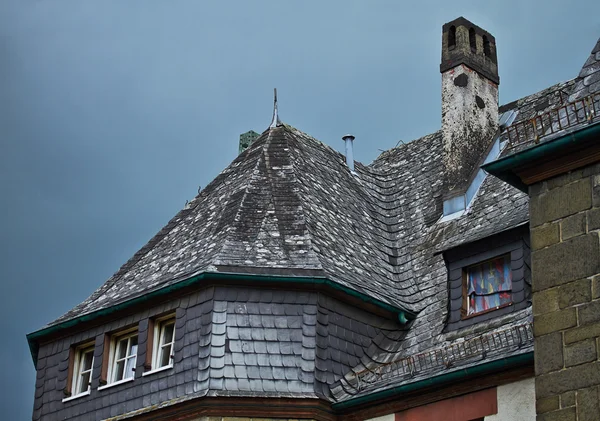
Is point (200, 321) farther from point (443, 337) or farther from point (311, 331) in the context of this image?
point (443, 337)

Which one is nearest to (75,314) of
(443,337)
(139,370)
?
(139,370)

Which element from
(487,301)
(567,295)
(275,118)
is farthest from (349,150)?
(567,295)

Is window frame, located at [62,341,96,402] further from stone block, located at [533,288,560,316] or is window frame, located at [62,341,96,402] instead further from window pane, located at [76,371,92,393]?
stone block, located at [533,288,560,316]

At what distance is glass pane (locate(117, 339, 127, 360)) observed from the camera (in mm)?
19438

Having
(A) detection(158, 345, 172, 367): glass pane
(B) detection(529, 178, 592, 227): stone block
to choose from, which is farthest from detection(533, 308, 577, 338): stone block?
(A) detection(158, 345, 172, 367): glass pane

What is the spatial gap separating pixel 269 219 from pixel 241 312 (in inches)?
86.8

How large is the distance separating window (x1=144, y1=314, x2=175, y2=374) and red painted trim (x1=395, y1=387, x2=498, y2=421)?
3.96 m

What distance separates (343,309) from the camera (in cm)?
1869

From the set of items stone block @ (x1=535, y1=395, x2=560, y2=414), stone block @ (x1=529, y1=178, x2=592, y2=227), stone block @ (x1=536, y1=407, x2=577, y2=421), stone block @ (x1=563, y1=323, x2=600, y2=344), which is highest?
stone block @ (x1=529, y1=178, x2=592, y2=227)

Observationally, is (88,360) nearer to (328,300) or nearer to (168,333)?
(168,333)

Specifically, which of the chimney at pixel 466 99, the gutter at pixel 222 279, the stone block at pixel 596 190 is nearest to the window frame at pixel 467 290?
the gutter at pixel 222 279

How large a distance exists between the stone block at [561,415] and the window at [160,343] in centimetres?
772

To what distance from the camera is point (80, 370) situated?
19.9 meters

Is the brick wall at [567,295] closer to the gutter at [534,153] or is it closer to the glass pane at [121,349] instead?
the gutter at [534,153]
